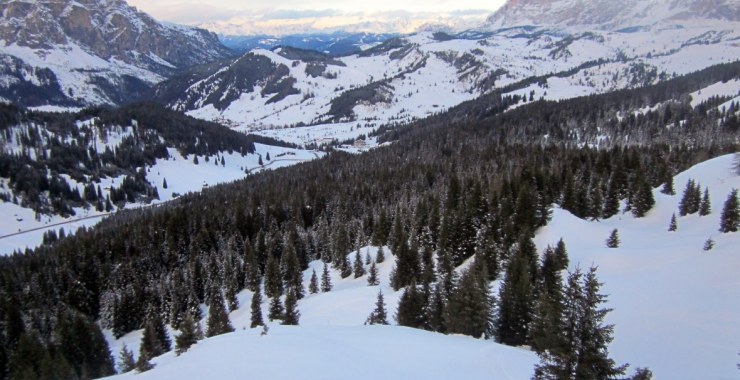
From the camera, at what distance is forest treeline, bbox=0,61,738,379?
46562mm

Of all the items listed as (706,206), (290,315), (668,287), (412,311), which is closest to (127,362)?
(290,315)

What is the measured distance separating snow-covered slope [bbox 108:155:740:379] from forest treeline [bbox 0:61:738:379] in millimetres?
5174

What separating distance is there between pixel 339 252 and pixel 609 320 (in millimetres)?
48610

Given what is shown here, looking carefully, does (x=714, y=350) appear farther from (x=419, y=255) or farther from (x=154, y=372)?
(x=419, y=255)

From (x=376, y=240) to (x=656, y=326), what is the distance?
54749 millimetres

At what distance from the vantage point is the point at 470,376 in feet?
78.6

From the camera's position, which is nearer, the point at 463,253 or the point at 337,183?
the point at 463,253

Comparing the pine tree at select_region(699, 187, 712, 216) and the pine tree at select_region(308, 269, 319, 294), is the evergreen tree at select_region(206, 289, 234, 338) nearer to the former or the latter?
the pine tree at select_region(308, 269, 319, 294)

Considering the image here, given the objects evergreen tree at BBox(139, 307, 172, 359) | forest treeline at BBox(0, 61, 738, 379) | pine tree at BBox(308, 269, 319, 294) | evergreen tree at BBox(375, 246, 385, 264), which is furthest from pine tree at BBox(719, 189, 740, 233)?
evergreen tree at BBox(139, 307, 172, 359)

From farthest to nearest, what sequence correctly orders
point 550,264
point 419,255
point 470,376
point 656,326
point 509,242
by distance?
point 419,255 < point 509,242 < point 550,264 < point 656,326 < point 470,376

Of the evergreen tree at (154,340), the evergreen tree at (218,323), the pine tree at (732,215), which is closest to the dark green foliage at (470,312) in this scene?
the evergreen tree at (218,323)

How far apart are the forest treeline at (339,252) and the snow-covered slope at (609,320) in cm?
517

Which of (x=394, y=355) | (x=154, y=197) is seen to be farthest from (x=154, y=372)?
(x=154, y=197)

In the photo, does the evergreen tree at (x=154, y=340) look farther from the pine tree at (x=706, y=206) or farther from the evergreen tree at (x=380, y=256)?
the pine tree at (x=706, y=206)
